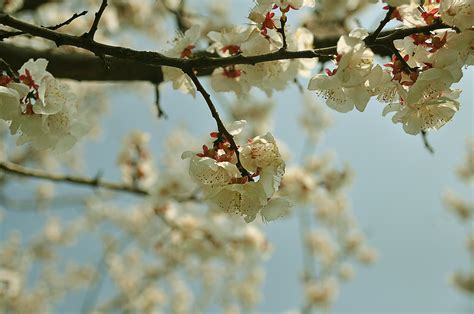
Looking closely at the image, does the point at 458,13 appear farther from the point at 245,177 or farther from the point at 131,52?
the point at 131,52

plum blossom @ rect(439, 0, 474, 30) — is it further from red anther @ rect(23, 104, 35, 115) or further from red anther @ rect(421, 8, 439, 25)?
red anther @ rect(23, 104, 35, 115)

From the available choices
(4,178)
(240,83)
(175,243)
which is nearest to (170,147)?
(4,178)

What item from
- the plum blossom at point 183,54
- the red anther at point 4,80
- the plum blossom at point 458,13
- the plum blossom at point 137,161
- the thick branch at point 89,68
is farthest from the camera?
the plum blossom at point 137,161

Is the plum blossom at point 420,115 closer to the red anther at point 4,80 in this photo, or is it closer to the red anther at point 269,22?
the red anther at point 269,22

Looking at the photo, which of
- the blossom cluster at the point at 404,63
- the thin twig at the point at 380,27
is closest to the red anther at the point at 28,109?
the blossom cluster at the point at 404,63

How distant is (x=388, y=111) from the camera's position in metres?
1.33

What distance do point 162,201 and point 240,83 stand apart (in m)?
2.09

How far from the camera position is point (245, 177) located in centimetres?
123

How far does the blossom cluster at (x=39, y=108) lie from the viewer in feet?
4.41

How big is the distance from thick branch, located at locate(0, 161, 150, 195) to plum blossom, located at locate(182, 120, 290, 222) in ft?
6.61

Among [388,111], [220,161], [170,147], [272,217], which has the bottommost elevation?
[272,217]

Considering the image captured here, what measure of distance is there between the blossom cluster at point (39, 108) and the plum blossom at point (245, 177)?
48 centimetres

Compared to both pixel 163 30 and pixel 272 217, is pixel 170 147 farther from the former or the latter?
pixel 272 217

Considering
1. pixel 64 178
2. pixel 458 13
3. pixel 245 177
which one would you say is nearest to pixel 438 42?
pixel 458 13
